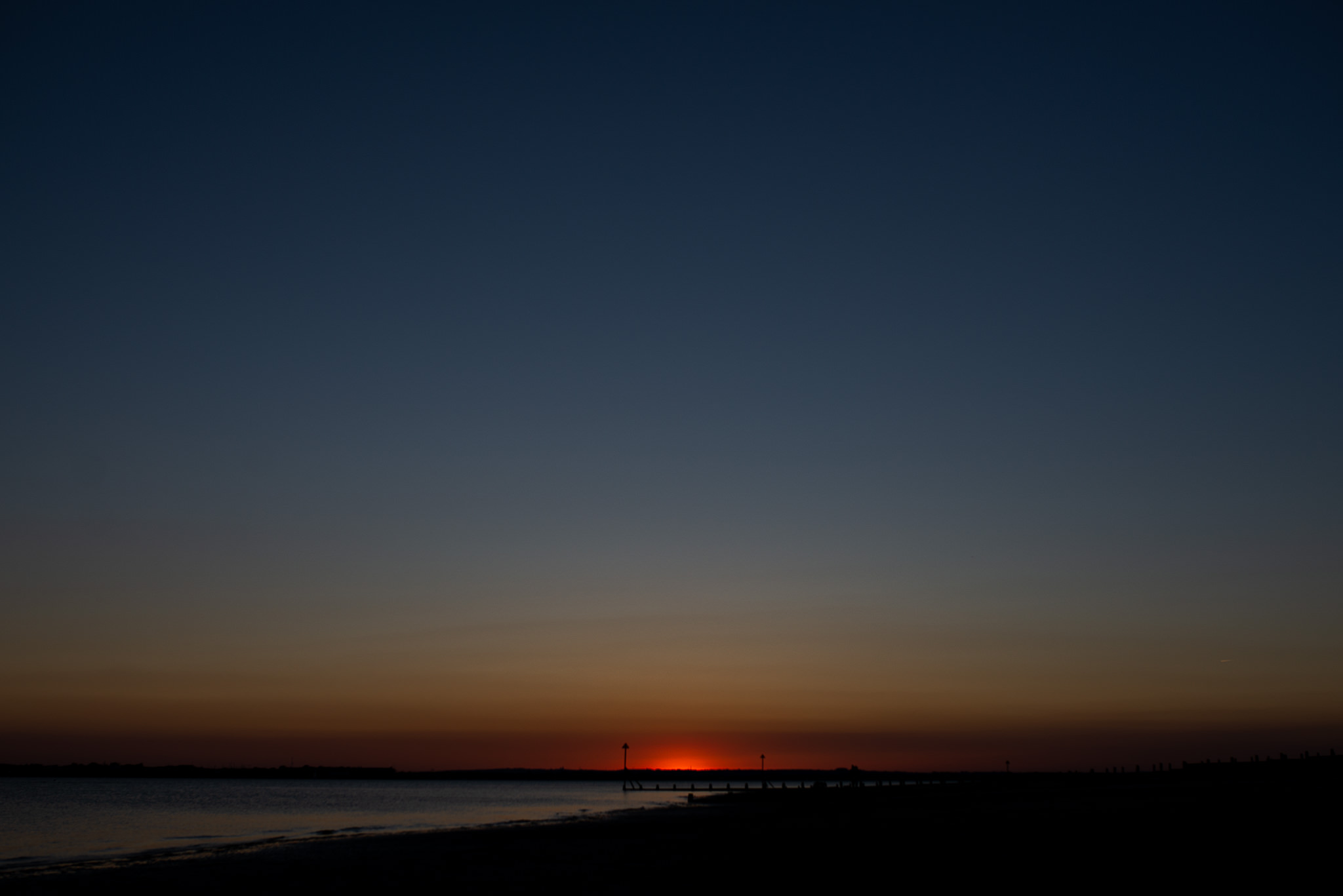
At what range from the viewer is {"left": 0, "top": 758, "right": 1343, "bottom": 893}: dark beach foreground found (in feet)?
72.8

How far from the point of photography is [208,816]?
7956 cm

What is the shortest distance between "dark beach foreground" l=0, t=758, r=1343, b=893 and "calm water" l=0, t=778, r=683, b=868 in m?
11.4

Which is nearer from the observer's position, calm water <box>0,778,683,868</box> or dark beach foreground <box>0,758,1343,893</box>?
dark beach foreground <box>0,758,1343,893</box>

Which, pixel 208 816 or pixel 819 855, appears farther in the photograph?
pixel 208 816

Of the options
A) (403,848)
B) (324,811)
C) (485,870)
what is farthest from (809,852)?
(324,811)

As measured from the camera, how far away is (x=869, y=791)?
275 feet

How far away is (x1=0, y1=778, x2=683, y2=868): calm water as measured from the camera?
5072cm

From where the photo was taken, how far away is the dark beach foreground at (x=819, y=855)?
22.2 metres

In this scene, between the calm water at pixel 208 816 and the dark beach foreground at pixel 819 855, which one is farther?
the calm water at pixel 208 816

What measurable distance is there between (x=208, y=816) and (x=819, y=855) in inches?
2770

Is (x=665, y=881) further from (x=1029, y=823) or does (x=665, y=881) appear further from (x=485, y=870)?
(x=1029, y=823)

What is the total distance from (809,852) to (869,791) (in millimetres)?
59097

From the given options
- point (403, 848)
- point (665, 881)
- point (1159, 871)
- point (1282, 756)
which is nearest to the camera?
point (1159, 871)

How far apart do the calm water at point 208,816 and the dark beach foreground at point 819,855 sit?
37.5ft
